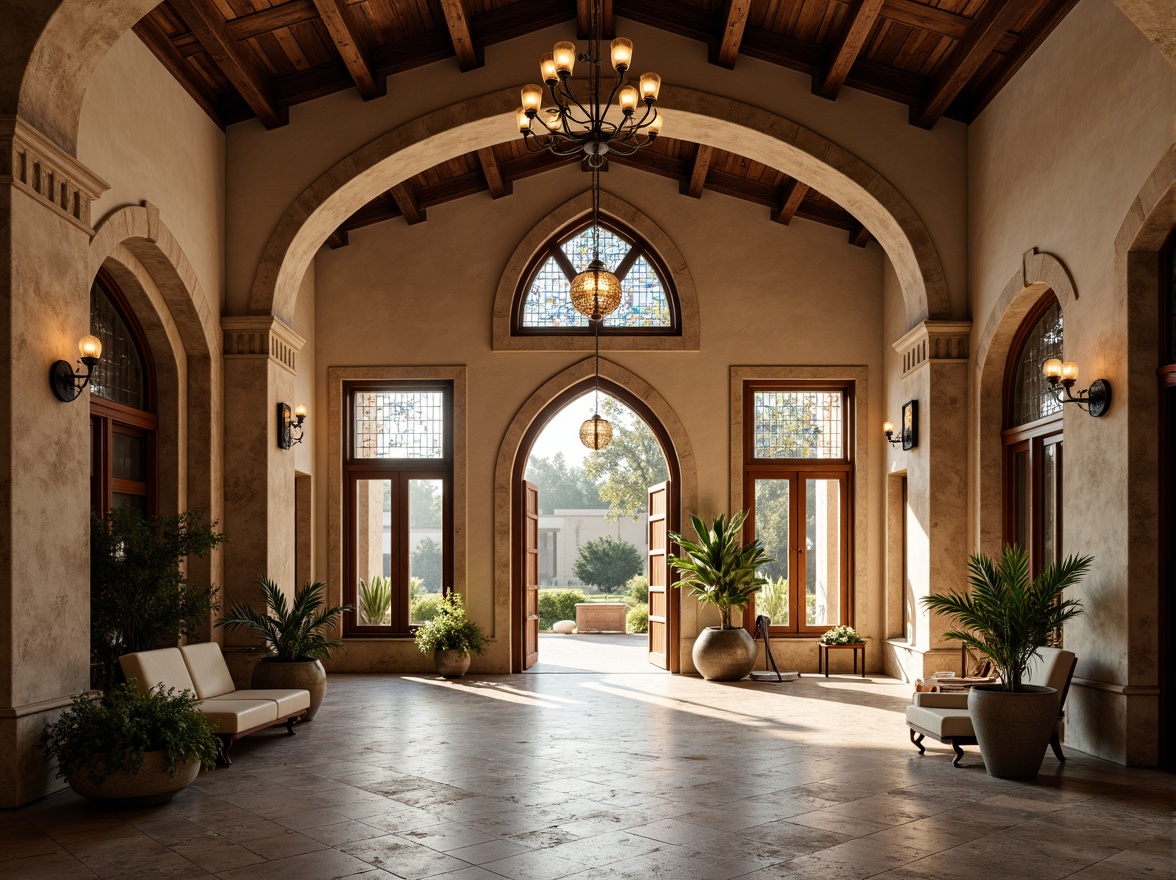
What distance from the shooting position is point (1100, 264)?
7.11m

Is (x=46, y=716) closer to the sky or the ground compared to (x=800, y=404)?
closer to the ground

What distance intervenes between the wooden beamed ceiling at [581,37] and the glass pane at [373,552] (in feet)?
14.3

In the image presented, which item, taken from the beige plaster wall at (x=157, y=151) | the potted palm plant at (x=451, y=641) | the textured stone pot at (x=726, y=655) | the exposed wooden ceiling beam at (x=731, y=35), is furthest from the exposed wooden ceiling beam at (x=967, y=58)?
the potted palm plant at (x=451, y=641)

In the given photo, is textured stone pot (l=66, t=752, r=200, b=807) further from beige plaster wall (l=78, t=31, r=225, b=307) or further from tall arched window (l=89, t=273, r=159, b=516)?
beige plaster wall (l=78, t=31, r=225, b=307)

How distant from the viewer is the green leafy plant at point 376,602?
1208cm

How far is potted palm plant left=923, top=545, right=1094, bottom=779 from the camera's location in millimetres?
6305

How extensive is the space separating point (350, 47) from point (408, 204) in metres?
2.92

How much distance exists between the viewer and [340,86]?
9.75 metres

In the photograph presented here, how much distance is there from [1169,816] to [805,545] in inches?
269

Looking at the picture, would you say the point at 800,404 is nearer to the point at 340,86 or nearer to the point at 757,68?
the point at 757,68

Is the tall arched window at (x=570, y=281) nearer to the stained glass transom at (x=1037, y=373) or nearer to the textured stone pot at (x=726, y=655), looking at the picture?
the textured stone pot at (x=726, y=655)

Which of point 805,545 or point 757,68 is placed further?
point 805,545

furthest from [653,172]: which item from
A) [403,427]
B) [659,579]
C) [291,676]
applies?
[291,676]

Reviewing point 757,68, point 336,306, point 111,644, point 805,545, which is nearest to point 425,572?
point 336,306
